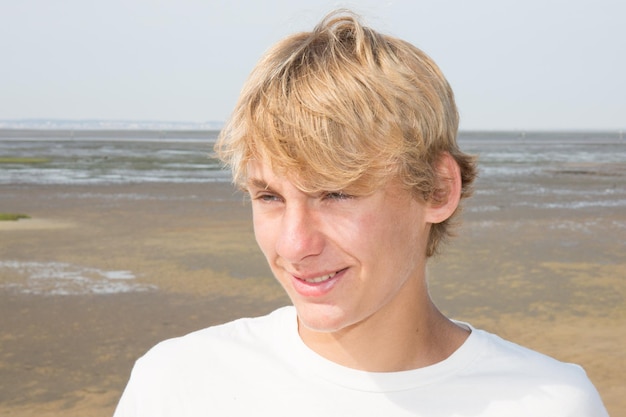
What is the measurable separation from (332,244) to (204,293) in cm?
957

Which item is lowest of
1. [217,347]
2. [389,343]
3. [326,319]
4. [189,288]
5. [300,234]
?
[189,288]

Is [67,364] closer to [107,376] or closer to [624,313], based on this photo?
[107,376]

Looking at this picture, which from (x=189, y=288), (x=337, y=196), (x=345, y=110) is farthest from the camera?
(x=189, y=288)

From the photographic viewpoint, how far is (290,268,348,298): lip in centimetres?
200

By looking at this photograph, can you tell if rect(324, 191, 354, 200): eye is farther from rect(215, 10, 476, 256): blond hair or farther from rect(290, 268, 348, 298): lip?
rect(290, 268, 348, 298): lip

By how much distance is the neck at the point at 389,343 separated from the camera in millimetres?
2191

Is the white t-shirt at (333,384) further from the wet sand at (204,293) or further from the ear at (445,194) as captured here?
the wet sand at (204,293)

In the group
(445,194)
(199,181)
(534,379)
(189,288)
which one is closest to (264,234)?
(445,194)

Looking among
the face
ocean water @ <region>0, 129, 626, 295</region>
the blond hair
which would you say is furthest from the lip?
ocean water @ <region>0, 129, 626, 295</region>

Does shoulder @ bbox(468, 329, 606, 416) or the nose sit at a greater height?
the nose

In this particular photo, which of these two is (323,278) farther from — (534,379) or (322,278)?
(534,379)

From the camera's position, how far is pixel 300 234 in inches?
77.5

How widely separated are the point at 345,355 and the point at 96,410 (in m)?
5.50

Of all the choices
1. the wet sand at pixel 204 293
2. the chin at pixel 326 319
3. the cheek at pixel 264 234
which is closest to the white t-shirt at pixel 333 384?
the chin at pixel 326 319
